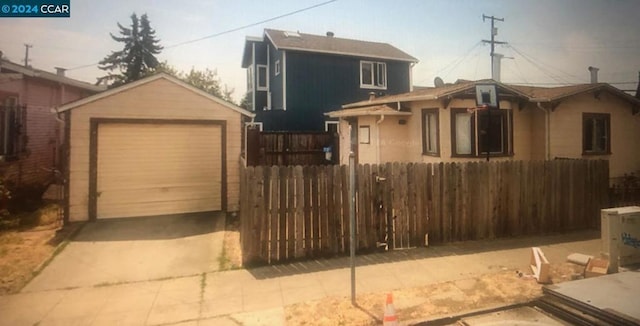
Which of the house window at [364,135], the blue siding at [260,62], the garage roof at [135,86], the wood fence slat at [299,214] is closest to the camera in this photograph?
the wood fence slat at [299,214]

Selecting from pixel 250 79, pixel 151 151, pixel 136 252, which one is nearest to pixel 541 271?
pixel 136 252

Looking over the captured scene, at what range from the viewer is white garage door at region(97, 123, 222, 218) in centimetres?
991

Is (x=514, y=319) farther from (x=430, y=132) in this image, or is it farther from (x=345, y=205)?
(x=430, y=132)

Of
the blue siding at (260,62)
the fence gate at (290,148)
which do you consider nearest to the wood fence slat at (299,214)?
the fence gate at (290,148)

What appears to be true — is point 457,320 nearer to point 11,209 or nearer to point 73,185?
point 73,185

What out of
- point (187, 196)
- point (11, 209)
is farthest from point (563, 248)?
point (11, 209)

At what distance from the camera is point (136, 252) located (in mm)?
7344

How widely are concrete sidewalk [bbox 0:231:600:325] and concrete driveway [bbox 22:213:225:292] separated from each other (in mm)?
420

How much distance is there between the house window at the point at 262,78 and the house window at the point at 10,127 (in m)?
12.3

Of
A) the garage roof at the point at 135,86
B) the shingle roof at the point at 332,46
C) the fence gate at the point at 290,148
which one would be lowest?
the fence gate at the point at 290,148

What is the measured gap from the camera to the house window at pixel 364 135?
1434 centimetres

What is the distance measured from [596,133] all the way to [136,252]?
16.3m

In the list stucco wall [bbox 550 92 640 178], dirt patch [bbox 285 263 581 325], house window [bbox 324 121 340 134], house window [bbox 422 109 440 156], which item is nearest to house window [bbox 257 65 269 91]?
house window [bbox 324 121 340 134]

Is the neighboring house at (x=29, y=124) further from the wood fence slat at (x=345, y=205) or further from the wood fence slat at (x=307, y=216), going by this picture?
the wood fence slat at (x=345, y=205)
